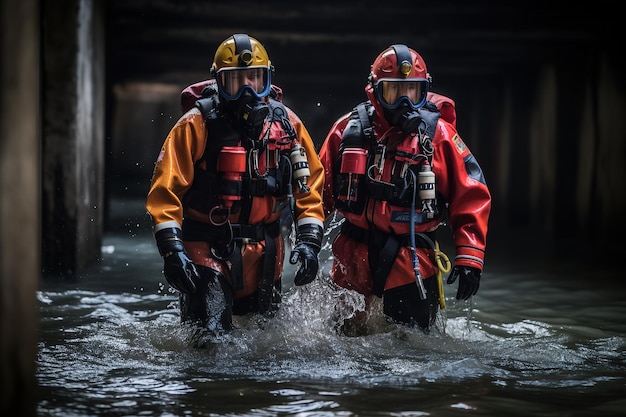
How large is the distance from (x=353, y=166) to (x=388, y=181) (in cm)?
21

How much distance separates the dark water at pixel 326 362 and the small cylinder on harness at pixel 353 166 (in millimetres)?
564

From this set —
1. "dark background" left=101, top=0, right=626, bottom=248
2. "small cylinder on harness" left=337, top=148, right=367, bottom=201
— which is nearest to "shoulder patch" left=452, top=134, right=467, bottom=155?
"small cylinder on harness" left=337, top=148, right=367, bottom=201

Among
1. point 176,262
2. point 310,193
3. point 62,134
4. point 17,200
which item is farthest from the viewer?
point 62,134

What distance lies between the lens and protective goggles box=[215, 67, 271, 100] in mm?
4738

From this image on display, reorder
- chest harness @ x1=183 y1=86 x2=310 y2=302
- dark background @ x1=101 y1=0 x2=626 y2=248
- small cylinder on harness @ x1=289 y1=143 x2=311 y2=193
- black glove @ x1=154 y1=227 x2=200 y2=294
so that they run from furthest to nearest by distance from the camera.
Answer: dark background @ x1=101 y1=0 x2=626 y2=248 → small cylinder on harness @ x1=289 y1=143 x2=311 y2=193 → chest harness @ x1=183 y1=86 x2=310 y2=302 → black glove @ x1=154 y1=227 x2=200 y2=294

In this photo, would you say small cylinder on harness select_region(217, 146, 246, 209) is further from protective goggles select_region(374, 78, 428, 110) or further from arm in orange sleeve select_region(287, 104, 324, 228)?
protective goggles select_region(374, 78, 428, 110)

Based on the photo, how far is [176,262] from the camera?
453 centimetres

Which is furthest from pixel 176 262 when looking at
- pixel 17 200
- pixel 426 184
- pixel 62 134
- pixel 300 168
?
pixel 62 134

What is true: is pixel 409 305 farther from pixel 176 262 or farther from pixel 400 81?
pixel 176 262

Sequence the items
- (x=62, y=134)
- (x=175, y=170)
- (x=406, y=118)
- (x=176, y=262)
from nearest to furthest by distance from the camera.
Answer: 1. (x=176, y=262)
2. (x=175, y=170)
3. (x=406, y=118)
4. (x=62, y=134)

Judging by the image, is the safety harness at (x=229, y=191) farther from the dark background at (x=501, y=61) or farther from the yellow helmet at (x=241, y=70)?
the dark background at (x=501, y=61)

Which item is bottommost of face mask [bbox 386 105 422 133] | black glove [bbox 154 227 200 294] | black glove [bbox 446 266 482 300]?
black glove [bbox 446 266 482 300]

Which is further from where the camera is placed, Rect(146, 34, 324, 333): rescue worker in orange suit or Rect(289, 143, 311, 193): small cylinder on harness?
Rect(289, 143, 311, 193): small cylinder on harness

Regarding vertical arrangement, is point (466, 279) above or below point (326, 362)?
above
